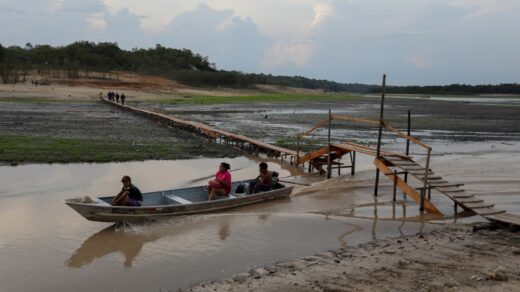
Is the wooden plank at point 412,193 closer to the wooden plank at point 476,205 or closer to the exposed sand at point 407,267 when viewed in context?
the wooden plank at point 476,205

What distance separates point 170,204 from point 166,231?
1421 mm

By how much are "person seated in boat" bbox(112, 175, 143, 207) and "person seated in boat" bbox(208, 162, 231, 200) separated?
6.56 ft

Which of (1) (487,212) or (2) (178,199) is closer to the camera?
(1) (487,212)

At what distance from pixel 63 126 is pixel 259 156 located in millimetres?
13078

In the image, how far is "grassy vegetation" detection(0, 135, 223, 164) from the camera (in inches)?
797

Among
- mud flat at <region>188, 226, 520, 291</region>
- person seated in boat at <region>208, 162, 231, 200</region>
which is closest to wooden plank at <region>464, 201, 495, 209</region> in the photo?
mud flat at <region>188, 226, 520, 291</region>

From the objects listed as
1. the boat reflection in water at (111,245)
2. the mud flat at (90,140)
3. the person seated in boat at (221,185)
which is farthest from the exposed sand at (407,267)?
the mud flat at (90,140)

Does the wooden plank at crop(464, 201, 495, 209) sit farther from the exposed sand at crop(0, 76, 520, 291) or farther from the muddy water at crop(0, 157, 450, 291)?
the muddy water at crop(0, 157, 450, 291)

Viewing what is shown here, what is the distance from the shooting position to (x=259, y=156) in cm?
2530

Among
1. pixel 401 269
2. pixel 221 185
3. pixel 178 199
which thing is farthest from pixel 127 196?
pixel 401 269

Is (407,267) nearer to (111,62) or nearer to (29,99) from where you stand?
(29,99)

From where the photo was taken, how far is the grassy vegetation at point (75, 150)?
20.2 m

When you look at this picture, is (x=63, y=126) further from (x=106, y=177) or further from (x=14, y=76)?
(x=14, y=76)

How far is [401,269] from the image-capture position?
830cm
